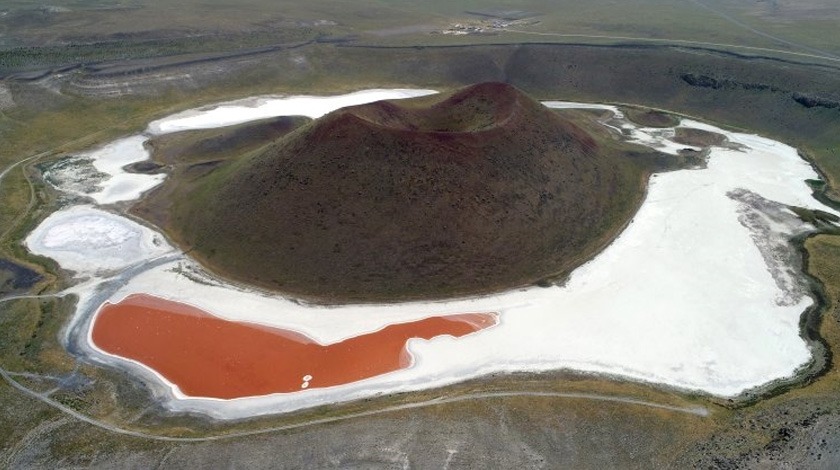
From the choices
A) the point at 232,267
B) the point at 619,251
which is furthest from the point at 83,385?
the point at 619,251

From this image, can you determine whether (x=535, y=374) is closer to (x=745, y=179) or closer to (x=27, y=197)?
(x=745, y=179)

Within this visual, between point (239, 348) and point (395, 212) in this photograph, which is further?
point (395, 212)

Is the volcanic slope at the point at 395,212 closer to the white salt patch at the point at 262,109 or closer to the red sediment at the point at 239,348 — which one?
the red sediment at the point at 239,348

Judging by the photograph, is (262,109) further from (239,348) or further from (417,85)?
(239,348)

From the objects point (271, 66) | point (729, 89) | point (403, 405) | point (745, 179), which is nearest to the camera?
point (403, 405)

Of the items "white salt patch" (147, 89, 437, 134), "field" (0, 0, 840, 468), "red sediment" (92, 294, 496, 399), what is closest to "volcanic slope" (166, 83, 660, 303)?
"red sediment" (92, 294, 496, 399)

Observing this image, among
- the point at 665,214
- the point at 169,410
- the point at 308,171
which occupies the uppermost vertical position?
the point at 308,171

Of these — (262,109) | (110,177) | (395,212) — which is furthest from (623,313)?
(262,109)
